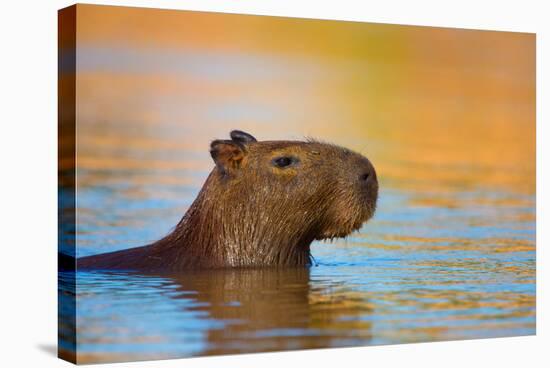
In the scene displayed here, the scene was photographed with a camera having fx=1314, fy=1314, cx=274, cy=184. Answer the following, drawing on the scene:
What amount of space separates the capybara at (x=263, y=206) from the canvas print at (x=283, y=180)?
0.02 meters

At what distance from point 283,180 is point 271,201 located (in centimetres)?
26

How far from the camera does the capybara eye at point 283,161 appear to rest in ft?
45.9

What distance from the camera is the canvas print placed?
12.1m

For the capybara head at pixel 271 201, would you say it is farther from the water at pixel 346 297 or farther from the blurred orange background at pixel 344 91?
the blurred orange background at pixel 344 91

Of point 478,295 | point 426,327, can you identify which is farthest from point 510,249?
point 426,327

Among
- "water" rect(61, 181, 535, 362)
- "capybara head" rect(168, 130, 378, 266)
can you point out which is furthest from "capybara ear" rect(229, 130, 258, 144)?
"water" rect(61, 181, 535, 362)

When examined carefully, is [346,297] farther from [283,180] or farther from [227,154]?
[227,154]

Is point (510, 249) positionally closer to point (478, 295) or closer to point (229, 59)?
point (478, 295)

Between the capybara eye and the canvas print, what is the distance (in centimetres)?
2

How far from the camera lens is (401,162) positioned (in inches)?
634

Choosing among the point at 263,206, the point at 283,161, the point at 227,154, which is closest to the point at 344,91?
the point at 283,161

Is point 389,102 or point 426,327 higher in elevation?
point 389,102

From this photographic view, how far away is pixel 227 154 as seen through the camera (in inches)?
549

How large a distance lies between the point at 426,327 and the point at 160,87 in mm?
3629
